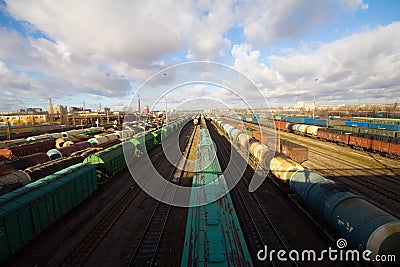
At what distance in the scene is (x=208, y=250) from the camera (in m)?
6.52

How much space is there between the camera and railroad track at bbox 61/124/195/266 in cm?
982

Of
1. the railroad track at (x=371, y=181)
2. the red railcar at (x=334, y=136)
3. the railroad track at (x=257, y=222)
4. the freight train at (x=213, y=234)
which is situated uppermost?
the freight train at (x=213, y=234)

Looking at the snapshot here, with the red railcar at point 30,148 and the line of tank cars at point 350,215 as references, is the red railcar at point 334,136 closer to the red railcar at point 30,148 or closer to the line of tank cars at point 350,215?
the line of tank cars at point 350,215

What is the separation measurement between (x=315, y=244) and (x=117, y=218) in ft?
38.5

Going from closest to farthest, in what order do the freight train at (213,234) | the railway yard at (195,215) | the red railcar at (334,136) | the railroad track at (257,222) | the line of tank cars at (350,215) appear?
the freight train at (213,234) → the line of tank cars at (350,215) → the railway yard at (195,215) → the railroad track at (257,222) → the red railcar at (334,136)

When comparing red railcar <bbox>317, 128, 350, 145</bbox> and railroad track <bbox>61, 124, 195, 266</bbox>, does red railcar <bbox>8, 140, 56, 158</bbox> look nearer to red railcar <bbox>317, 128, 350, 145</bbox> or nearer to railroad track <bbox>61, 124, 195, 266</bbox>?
railroad track <bbox>61, 124, 195, 266</bbox>

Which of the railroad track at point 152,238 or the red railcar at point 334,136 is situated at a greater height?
the red railcar at point 334,136

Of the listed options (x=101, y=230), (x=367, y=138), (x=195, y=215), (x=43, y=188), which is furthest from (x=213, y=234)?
(x=367, y=138)

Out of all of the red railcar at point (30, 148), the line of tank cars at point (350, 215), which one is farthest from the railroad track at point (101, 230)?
the red railcar at point (30, 148)

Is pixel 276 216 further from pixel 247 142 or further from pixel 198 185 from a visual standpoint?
pixel 247 142

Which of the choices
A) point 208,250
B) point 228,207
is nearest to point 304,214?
point 228,207

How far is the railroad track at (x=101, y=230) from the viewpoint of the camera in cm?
982

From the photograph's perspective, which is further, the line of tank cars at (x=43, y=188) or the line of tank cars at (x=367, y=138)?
the line of tank cars at (x=367, y=138)

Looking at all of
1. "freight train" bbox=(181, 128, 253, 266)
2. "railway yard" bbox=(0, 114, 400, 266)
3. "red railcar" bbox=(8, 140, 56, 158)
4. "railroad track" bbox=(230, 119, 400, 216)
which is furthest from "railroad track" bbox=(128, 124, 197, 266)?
"red railcar" bbox=(8, 140, 56, 158)
